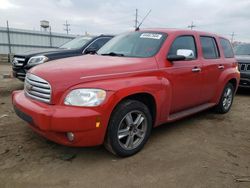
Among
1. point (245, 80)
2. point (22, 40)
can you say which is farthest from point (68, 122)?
point (22, 40)

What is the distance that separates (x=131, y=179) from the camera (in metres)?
2.98

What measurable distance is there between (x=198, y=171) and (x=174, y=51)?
193 cm

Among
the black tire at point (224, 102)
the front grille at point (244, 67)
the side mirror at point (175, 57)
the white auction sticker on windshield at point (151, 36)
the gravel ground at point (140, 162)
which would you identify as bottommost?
the gravel ground at point (140, 162)

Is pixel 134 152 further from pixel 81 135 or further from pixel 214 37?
Result: pixel 214 37

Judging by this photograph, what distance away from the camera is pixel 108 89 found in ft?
10.2

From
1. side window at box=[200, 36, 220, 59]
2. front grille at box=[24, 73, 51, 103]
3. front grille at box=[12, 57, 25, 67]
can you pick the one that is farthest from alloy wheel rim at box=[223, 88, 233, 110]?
front grille at box=[12, 57, 25, 67]

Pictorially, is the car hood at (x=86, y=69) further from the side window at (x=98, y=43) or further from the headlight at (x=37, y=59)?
the side window at (x=98, y=43)

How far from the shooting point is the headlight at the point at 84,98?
2994 millimetres

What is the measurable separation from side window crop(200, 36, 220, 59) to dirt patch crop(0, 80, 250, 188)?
1.46m

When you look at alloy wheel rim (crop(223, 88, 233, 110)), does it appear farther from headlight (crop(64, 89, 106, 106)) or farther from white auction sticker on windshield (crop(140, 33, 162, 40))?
headlight (crop(64, 89, 106, 106))

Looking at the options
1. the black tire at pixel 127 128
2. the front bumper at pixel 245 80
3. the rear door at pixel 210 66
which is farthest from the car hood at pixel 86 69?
the front bumper at pixel 245 80

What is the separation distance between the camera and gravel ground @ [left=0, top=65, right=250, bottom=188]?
9.68ft

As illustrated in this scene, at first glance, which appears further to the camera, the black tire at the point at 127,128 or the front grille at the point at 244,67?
the front grille at the point at 244,67

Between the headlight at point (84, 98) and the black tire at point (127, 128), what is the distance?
0.32 m
